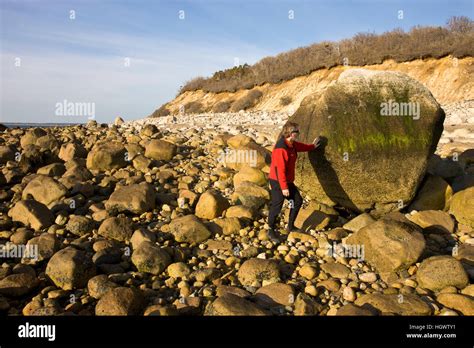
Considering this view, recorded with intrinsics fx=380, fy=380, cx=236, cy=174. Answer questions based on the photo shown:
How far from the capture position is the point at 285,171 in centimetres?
541

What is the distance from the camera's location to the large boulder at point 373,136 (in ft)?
18.5

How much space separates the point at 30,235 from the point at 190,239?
8.14 ft

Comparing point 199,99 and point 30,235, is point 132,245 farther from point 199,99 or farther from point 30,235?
point 199,99

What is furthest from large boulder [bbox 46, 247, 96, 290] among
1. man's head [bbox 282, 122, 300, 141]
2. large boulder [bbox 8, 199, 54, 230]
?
man's head [bbox 282, 122, 300, 141]

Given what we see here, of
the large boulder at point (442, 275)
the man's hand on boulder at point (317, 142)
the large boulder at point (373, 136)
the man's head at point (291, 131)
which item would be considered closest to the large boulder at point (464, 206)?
the large boulder at point (373, 136)

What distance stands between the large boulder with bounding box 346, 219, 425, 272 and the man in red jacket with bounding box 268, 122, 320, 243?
111cm

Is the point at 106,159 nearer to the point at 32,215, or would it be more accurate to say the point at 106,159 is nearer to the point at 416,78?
the point at 32,215

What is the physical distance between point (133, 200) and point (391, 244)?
411cm

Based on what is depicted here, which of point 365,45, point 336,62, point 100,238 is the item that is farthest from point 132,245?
point 365,45

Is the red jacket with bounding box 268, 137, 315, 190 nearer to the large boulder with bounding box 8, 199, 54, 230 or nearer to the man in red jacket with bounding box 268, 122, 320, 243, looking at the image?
the man in red jacket with bounding box 268, 122, 320, 243

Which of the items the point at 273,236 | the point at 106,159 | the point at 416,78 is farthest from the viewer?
the point at 416,78

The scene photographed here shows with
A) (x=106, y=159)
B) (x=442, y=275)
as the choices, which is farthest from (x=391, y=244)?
(x=106, y=159)

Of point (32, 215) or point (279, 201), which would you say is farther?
point (32, 215)

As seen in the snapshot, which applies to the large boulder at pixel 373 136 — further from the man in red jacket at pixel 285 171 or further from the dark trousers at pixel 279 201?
the dark trousers at pixel 279 201
